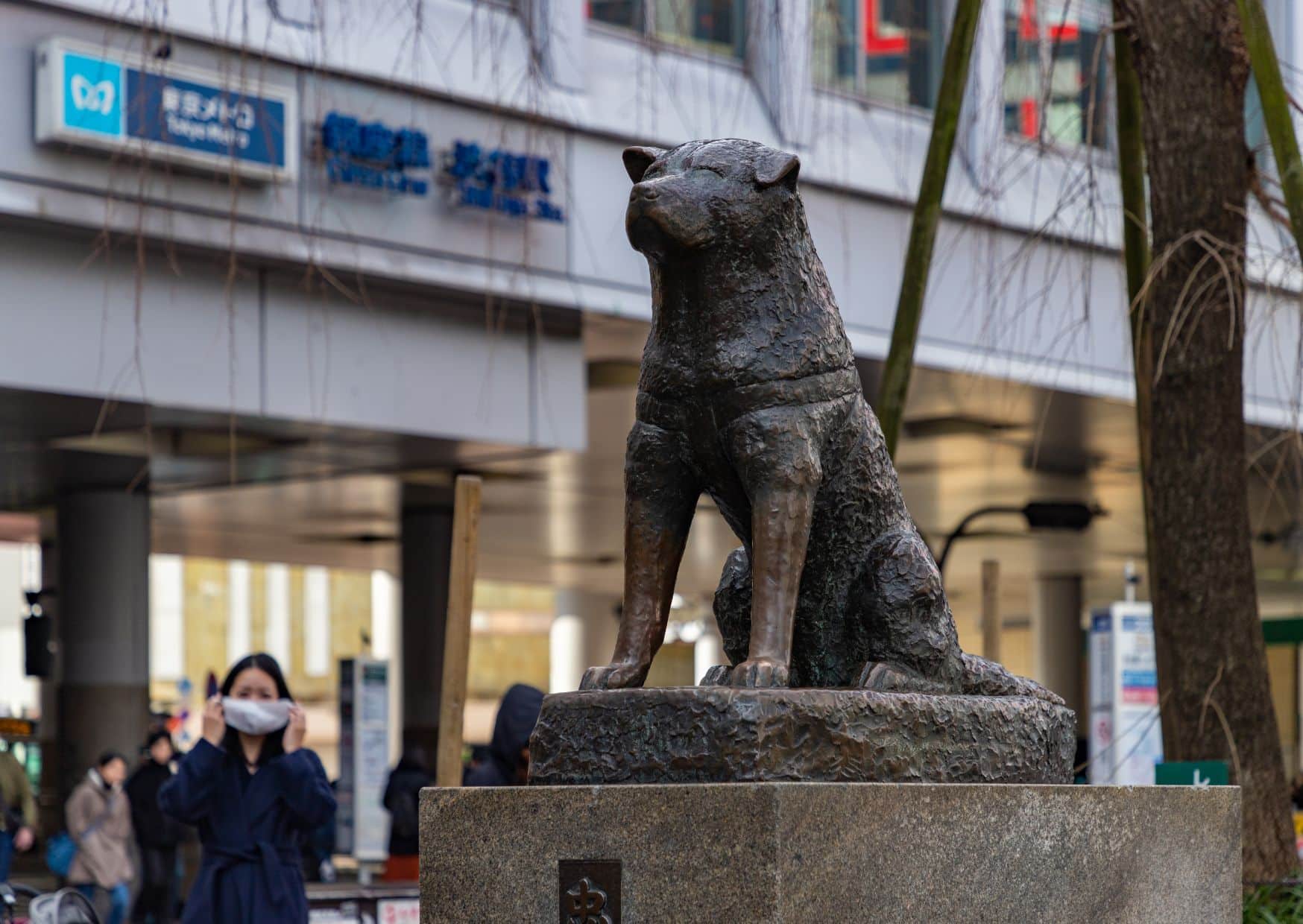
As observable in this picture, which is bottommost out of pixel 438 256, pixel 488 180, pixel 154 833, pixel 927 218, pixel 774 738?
pixel 154 833

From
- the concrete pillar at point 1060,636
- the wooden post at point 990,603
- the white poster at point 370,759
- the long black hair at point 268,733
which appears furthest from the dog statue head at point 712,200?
the concrete pillar at point 1060,636

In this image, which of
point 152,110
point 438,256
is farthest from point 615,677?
point 438,256

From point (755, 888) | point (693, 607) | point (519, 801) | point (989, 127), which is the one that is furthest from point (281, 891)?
point (693, 607)

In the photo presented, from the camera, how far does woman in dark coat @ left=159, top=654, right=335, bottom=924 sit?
6852mm

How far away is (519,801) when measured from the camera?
397cm

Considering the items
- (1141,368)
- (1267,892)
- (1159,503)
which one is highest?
(1141,368)

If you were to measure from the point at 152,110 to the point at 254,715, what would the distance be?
5.09 metres

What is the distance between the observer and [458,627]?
7.01m

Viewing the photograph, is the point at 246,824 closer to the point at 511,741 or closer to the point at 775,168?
the point at 511,741

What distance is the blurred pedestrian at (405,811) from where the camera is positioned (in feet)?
48.2

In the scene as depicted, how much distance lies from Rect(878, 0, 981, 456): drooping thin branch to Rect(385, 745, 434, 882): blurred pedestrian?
851cm

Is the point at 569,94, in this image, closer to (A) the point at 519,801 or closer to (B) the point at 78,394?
(B) the point at 78,394

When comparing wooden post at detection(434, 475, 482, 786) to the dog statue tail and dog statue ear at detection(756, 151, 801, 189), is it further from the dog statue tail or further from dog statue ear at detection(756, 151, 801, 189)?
dog statue ear at detection(756, 151, 801, 189)

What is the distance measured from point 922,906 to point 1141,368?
3891mm
